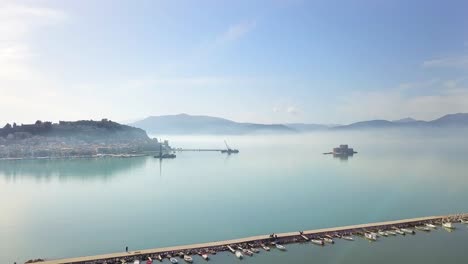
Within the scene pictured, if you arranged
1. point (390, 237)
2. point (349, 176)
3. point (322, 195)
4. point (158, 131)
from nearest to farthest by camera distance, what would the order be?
1. point (390, 237)
2. point (322, 195)
3. point (349, 176)
4. point (158, 131)

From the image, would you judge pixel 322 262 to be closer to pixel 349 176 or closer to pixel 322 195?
pixel 322 195

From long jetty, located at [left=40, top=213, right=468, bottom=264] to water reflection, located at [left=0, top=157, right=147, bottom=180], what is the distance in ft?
70.2

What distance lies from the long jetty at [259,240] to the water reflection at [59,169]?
21.4 m

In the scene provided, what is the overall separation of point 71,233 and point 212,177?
60.1 feet

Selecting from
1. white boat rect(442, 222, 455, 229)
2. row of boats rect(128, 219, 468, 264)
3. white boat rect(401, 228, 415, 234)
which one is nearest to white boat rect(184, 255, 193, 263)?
row of boats rect(128, 219, 468, 264)

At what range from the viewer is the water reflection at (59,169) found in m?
32.2

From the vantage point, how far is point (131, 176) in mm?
33094

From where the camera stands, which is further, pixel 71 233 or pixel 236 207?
pixel 236 207

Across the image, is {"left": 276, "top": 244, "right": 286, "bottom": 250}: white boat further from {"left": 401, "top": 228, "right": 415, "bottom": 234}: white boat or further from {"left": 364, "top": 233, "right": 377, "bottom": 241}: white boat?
{"left": 401, "top": 228, "right": 415, "bottom": 234}: white boat

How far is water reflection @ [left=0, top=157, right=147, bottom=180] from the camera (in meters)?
32.2

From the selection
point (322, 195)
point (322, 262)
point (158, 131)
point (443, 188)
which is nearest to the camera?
point (322, 262)

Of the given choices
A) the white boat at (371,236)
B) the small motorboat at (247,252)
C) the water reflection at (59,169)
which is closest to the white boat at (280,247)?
the small motorboat at (247,252)

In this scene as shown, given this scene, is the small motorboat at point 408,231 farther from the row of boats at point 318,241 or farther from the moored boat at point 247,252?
the moored boat at point 247,252

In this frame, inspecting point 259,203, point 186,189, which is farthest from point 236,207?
point 186,189
